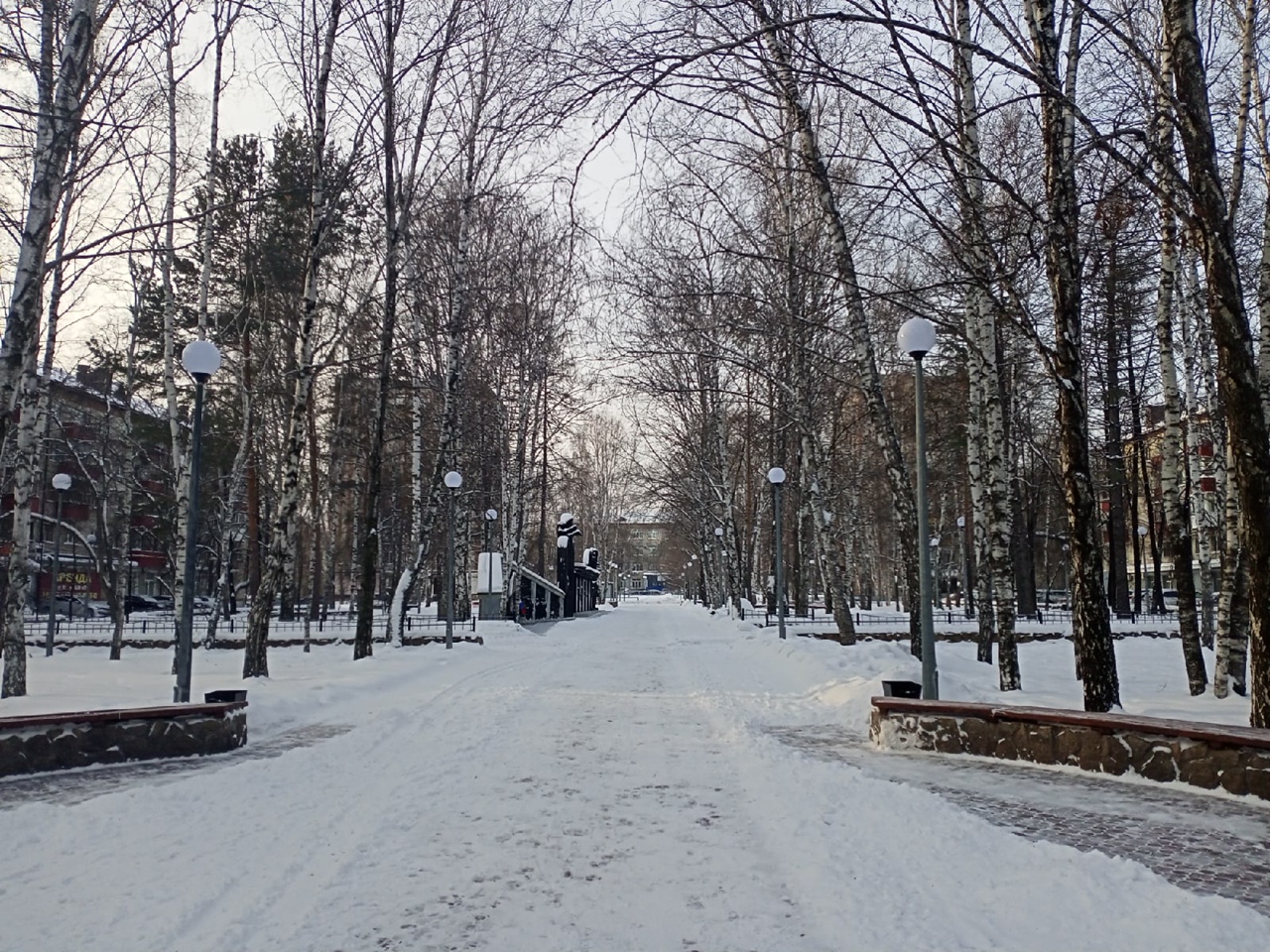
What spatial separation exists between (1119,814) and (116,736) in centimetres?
792

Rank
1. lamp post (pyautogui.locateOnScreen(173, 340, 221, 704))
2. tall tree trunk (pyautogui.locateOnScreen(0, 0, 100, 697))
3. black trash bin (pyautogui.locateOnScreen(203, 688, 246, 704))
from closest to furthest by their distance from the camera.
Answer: tall tree trunk (pyautogui.locateOnScreen(0, 0, 100, 697)), black trash bin (pyautogui.locateOnScreen(203, 688, 246, 704)), lamp post (pyautogui.locateOnScreen(173, 340, 221, 704))

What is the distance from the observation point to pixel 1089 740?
24.2 ft

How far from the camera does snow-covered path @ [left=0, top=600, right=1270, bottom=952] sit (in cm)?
394

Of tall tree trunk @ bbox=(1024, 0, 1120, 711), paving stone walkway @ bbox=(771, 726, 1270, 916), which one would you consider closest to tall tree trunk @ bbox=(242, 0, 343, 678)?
paving stone walkway @ bbox=(771, 726, 1270, 916)

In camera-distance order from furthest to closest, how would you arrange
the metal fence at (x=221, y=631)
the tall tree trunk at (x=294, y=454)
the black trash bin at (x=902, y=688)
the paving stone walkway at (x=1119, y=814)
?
the metal fence at (x=221, y=631) < the tall tree trunk at (x=294, y=454) < the black trash bin at (x=902, y=688) < the paving stone walkway at (x=1119, y=814)

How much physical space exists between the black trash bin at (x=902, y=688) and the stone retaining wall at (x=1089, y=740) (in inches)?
26.5

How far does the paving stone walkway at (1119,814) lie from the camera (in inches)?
187

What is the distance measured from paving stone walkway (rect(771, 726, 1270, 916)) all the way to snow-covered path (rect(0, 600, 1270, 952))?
33 cm

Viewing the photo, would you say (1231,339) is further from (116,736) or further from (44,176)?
A: (44,176)

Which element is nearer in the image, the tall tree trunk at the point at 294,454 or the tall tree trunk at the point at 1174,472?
the tall tree trunk at the point at 1174,472

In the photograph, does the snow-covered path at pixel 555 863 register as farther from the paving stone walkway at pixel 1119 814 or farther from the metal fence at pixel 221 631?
the metal fence at pixel 221 631

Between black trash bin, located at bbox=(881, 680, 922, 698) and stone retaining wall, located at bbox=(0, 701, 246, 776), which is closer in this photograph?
stone retaining wall, located at bbox=(0, 701, 246, 776)

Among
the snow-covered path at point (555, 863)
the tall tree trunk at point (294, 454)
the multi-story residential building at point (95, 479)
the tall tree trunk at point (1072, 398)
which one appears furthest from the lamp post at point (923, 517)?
the multi-story residential building at point (95, 479)

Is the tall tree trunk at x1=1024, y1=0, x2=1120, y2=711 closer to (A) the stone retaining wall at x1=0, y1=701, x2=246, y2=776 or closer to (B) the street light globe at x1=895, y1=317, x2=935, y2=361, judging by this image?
(B) the street light globe at x1=895, y1=317, x2=935, y2=361
